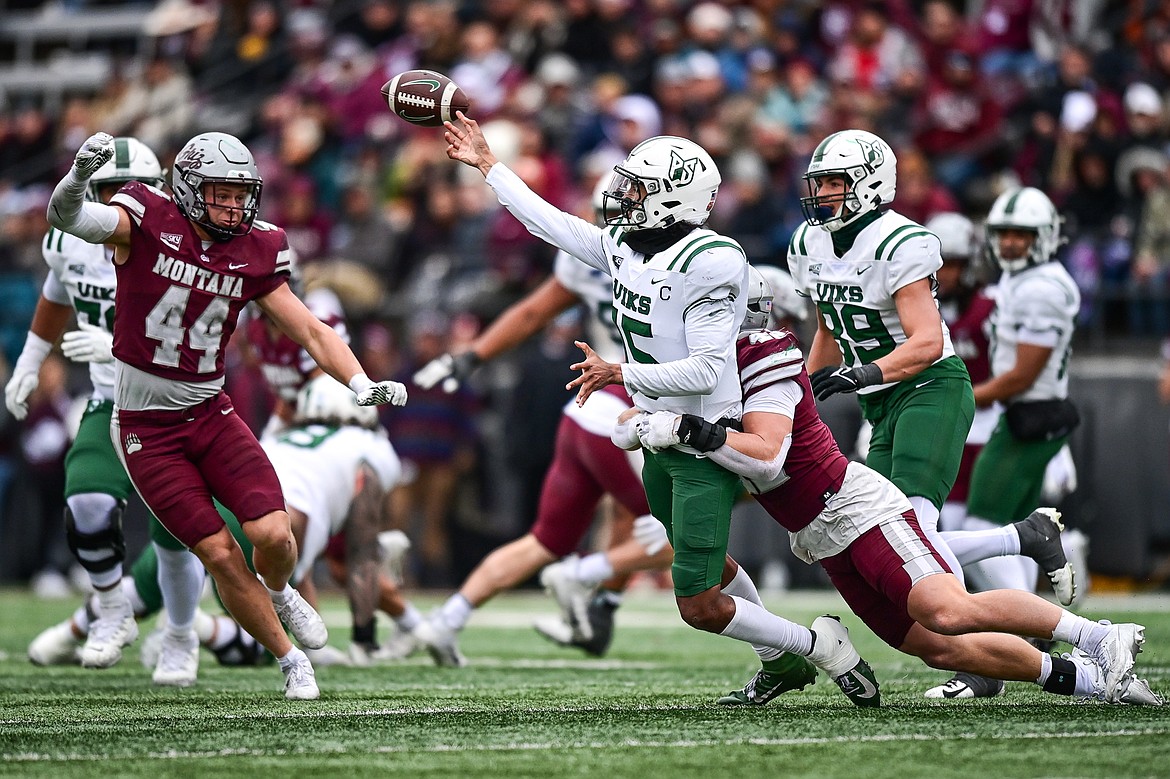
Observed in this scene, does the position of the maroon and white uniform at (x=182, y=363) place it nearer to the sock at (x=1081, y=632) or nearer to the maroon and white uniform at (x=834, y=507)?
the maroon and white uniform at (x=834, y=507)

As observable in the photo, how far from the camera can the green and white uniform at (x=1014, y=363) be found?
7172 millimetres

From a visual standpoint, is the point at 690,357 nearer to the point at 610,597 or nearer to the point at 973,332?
the point at 973,332

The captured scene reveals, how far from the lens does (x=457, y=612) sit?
303 inches

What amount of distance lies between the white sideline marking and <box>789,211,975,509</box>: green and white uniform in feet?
4.41

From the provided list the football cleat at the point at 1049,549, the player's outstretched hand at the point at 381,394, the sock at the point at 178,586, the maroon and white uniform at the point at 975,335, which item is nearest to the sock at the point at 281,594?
the sock at the point at 178,586

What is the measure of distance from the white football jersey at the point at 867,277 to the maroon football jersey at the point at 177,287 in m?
1.93

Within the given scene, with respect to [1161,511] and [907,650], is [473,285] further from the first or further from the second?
[907,650]

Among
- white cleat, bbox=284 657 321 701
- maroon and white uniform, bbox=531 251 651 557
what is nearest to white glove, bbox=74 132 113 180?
white cleat, bbox=284 657 321 701

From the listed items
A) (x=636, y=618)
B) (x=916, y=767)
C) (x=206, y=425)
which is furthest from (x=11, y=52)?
(x=916, y=767)

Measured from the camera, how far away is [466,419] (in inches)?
515

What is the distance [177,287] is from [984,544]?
2.92m

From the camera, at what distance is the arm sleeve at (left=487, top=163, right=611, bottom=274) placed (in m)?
5.77

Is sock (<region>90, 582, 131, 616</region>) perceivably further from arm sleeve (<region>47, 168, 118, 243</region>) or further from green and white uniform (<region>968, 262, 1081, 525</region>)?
green and white uniform (<region>968, 262, 1081, 525</region>)

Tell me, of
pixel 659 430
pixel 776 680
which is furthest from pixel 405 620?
pixel 659 430
